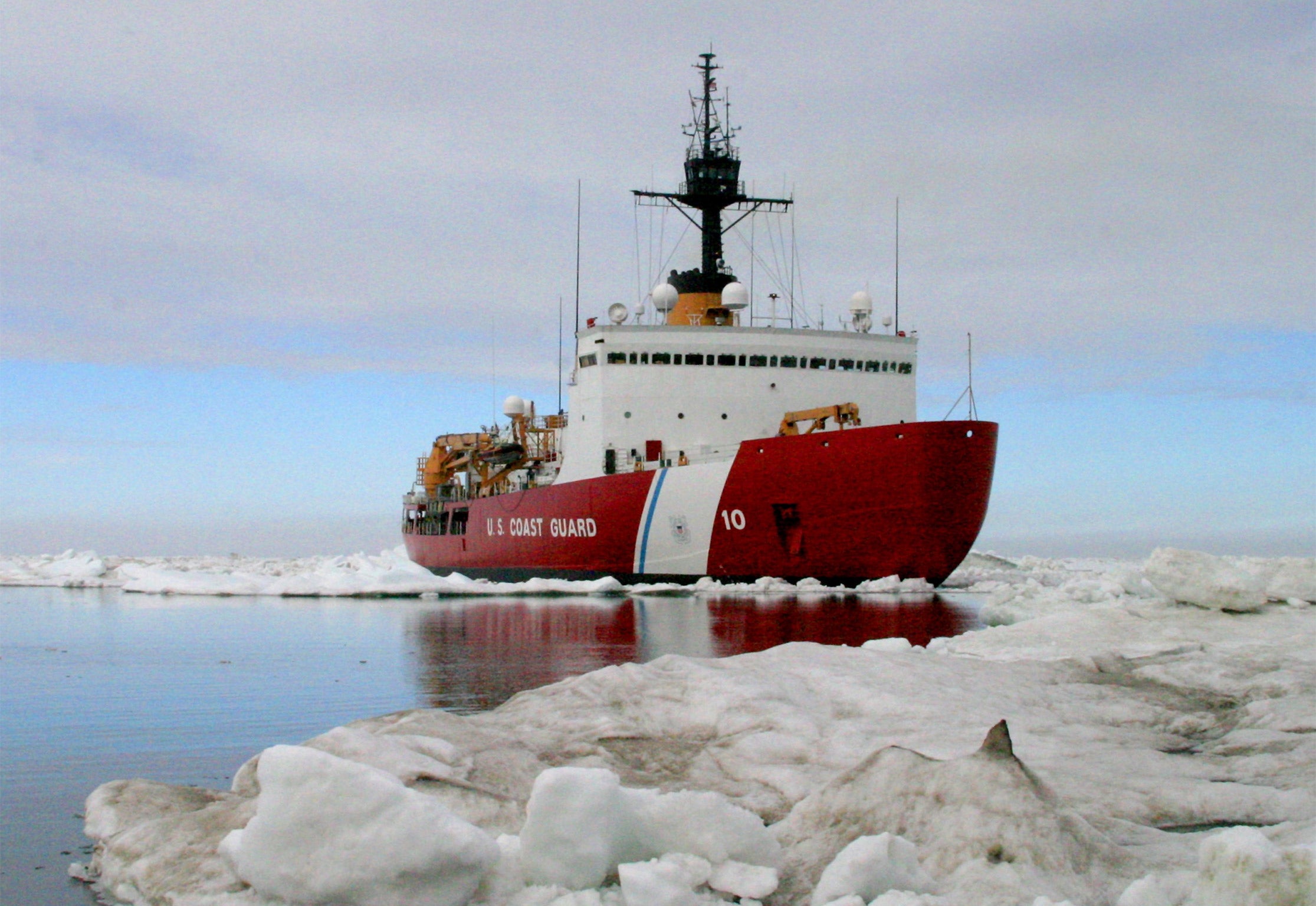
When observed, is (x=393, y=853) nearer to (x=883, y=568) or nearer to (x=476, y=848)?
(x=476, y=848)

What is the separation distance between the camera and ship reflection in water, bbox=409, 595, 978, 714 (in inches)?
465

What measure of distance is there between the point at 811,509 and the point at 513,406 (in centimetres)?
1736

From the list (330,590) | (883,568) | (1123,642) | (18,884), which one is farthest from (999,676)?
(330,590)

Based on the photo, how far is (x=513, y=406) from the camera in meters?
39.2

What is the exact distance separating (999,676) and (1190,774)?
6.37ft

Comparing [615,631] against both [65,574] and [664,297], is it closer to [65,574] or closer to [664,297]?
[664,297]

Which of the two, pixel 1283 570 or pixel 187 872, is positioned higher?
pixel 1283 570

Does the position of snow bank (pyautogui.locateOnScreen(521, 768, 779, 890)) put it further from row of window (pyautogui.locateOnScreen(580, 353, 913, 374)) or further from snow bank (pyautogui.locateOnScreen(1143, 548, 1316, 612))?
row of window (pyautogui.locateOnScreen(580, 353, 913, 374))

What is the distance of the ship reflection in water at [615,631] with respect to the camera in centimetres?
1182

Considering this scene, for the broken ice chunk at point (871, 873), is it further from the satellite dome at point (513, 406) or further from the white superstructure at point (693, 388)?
the satellite dome at point (513, 406)

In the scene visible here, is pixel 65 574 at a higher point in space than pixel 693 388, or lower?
lower

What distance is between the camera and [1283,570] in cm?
1241

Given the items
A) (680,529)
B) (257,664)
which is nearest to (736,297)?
(680,529)

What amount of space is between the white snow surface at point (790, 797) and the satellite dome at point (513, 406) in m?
31.5
